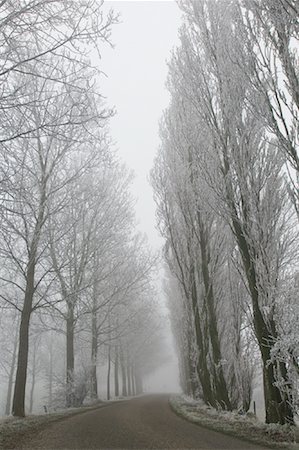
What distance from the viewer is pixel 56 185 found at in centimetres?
1090

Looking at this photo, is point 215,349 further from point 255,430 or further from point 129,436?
point 129,436

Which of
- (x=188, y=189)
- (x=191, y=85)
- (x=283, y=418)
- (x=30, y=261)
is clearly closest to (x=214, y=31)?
(x=191, y=85)

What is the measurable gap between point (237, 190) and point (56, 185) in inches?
204

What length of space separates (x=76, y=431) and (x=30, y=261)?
4.68 m

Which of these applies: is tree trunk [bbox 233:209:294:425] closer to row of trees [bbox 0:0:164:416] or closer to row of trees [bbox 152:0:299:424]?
row of trees [bbox 152:0:299:424]

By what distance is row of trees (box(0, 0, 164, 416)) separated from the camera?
5227 mm

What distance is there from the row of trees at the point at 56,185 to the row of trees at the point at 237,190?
2.50 meters

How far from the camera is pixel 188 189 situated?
1261 cm

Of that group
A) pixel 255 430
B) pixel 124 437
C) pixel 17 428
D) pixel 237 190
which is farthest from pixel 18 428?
pixel 237 190

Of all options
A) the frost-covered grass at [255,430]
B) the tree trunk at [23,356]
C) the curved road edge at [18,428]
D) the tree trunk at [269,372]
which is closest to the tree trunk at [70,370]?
the tree trunk at [23,356]

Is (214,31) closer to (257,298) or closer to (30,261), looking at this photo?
(257,298)

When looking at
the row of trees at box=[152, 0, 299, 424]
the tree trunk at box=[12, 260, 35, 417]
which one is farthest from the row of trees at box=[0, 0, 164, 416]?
the row of trees at box=[152, 0, 299, 424]

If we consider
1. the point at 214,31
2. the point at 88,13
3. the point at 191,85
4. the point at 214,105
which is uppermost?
the point at 214,31

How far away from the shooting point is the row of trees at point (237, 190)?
241 inches
